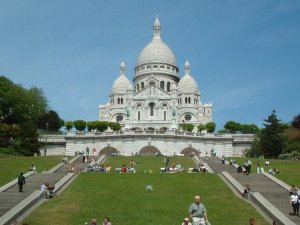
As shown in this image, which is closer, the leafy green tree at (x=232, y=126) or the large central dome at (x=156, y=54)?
the leafy green tree at (x=232, y=126)

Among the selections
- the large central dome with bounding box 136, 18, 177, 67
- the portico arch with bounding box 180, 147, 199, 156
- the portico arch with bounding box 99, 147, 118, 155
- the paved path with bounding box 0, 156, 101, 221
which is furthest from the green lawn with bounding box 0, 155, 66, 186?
the large central dome with bounding box 136, 18, 177, 67

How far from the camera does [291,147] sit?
7356cm

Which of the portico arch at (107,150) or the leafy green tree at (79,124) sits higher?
the leafy green tree at (79,124)

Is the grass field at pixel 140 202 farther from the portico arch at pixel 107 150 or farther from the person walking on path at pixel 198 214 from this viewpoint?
the portico arch at pixel 107 150

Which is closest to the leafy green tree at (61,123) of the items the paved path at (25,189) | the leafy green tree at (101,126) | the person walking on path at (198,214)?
the leafy green tree at (101,126)

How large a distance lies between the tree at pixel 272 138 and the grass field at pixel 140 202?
33580 millimetres

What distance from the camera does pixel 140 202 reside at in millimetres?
29078

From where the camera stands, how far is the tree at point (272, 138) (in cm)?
7225

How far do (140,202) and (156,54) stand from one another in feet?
352

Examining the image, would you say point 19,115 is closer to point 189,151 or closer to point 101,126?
point 101,126

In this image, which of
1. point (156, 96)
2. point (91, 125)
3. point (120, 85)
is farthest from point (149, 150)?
point (120, 85)

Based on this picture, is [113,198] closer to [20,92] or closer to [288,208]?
[288,208]

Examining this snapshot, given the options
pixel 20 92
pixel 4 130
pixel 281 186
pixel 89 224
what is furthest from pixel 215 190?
pixel 20 92

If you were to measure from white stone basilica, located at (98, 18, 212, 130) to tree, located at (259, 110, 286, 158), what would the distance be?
108ft
